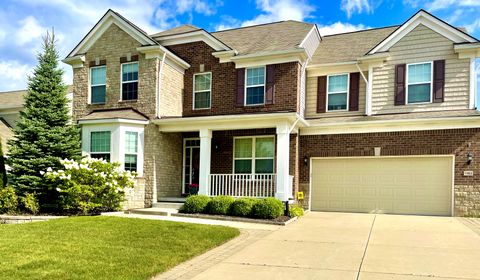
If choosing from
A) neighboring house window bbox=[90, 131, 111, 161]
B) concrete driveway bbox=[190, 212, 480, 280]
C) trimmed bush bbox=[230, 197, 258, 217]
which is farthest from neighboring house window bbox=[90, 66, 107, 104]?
concrete driveway bbox=[190, 212, 480, 280]

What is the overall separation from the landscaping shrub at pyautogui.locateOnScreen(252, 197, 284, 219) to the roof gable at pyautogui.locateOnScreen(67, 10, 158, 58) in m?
7.70

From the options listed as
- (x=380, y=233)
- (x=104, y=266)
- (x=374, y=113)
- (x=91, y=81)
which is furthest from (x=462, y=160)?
(x=91, y=81)

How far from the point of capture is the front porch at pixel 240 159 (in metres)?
13.6

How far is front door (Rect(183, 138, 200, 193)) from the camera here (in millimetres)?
16562

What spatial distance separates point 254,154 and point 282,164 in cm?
238

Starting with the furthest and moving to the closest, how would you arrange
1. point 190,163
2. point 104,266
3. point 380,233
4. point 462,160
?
point 190,163 < point 462,160 < point 380,233 < point 104,266

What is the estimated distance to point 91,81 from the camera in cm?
1678

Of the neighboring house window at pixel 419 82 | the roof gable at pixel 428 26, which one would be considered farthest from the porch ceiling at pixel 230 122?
the roof gable at pixel 428 26

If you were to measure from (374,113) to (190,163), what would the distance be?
24.9ft

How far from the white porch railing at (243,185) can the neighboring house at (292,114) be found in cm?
6

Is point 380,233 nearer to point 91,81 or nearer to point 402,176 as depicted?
point 402,176

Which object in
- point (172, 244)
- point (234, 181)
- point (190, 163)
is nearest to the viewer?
point (172, 244)

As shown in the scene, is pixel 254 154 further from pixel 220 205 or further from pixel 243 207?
pixel 243 207

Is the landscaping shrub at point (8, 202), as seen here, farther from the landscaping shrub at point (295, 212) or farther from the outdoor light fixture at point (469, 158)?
the outdoor light fixture at point (469, 158)
